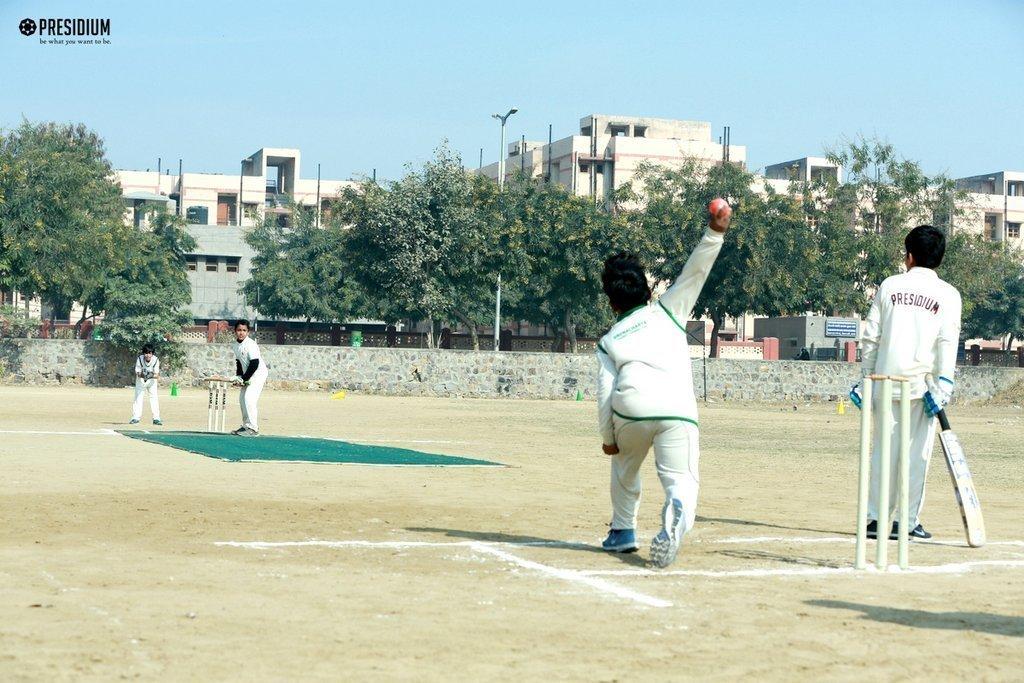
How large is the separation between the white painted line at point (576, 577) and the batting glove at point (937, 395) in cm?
298

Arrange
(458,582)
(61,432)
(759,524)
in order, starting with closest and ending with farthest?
(458,582), (759,524), (61,432)

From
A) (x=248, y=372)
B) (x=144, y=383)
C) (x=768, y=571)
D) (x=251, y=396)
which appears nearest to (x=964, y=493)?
(x=768, y=571)

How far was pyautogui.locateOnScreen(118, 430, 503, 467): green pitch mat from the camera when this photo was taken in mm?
16328

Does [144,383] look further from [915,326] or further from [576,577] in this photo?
[576,577]

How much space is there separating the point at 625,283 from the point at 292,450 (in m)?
10.2

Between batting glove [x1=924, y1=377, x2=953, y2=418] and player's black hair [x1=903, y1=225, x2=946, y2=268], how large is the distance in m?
Answer: 0.83

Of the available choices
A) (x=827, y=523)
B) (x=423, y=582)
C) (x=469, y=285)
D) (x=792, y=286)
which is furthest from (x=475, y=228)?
(x=423, y=582)

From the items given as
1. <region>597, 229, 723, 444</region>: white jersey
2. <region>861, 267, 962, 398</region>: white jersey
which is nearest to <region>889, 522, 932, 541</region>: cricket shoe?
<region>861, 267, 962, 398</region>: white jersey

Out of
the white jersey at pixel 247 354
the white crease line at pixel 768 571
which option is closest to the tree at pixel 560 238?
the white jersey at pixel 247 354

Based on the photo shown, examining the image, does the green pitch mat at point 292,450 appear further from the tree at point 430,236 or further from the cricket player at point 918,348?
the tree at point 430,236

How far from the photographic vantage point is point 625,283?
839 centimetres

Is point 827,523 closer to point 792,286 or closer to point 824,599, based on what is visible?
point 824,599

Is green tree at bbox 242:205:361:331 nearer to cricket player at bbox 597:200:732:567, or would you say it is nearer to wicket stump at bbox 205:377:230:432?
wicket stump at bbox 205:377:230:432

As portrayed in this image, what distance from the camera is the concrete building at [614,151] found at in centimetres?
Answer: 9750
